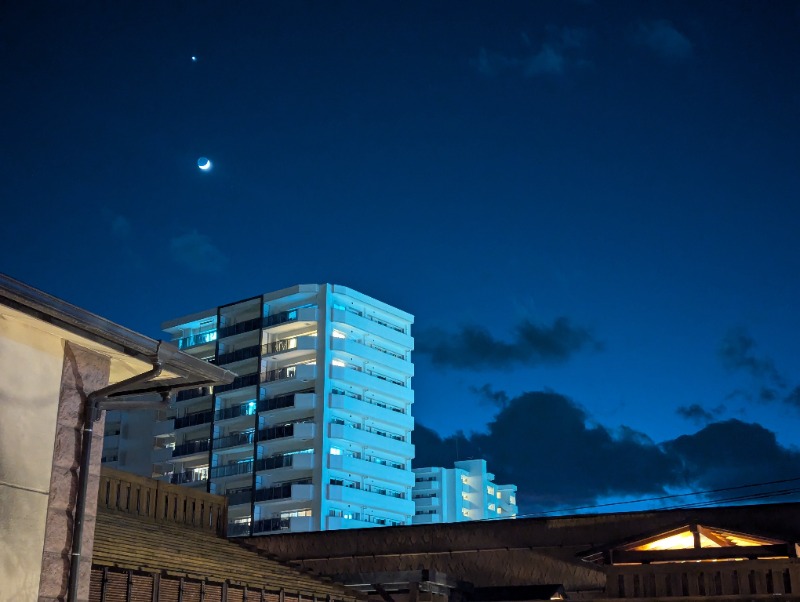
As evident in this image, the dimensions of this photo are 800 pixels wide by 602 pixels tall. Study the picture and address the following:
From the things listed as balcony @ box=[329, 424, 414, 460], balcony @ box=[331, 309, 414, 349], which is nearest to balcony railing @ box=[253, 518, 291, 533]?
balcony @ box=[329, 424, 414, 460]

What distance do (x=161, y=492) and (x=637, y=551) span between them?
447 inches

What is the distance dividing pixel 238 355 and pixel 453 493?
70.6 meters

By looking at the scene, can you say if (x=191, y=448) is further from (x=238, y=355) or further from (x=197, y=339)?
(x=197, y=339)

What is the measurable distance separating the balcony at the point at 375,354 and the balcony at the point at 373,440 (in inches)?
272

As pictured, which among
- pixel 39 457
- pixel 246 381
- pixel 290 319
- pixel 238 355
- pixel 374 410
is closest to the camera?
pixel 39 457

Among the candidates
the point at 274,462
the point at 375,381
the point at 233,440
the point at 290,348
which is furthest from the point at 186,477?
the point at 375,381

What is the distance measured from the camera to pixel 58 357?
9.45 meters

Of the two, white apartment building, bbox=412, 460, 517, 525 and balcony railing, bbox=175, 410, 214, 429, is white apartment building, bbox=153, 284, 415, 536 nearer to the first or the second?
balcony railing, bbox=175, 410, 214, 429

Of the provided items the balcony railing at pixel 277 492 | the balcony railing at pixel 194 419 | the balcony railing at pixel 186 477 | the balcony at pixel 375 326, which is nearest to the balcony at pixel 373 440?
the balcony railing at pixel 277 492

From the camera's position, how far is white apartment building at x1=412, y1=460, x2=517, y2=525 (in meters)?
158

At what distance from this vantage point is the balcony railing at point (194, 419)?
98.1 meters

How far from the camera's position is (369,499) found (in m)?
93.4

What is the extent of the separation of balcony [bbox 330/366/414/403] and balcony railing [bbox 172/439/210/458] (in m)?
14.7

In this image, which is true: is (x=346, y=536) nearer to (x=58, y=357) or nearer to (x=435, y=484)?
(x=58, y=357)
